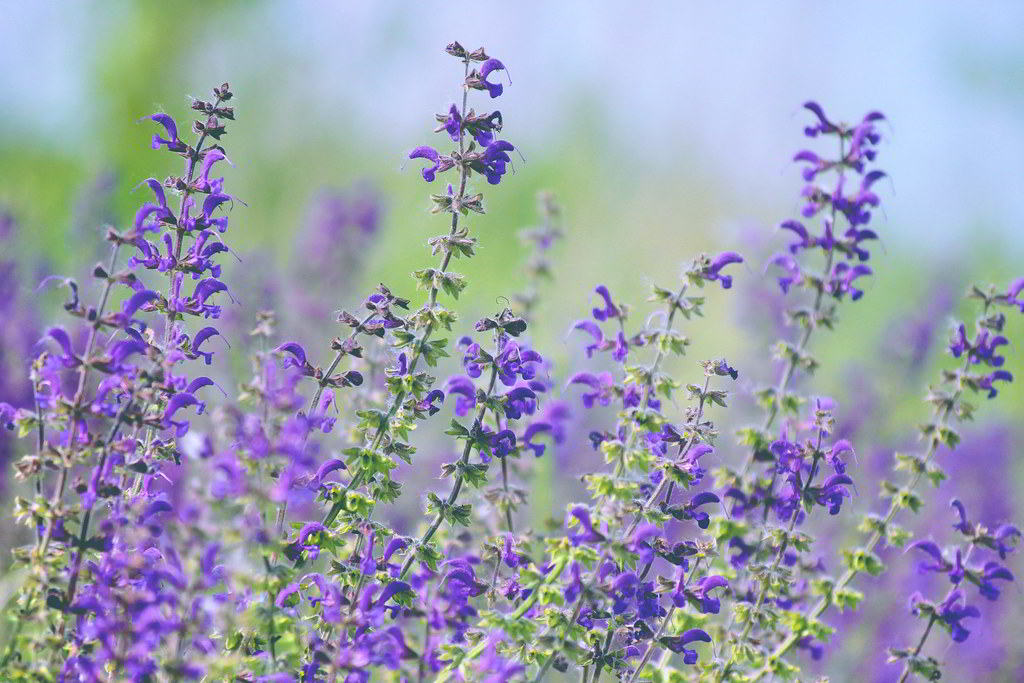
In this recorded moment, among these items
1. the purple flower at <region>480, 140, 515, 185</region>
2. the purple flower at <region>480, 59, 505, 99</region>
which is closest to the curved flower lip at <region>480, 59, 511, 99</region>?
the purple flower at <region>480, 59, 505, 99</region>

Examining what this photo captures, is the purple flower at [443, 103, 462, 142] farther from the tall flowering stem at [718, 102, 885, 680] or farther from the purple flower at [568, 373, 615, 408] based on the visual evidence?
the tall flowering stem at [718, 102, 885, 680]

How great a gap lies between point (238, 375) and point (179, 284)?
2219 millimetres

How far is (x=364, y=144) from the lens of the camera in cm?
1358

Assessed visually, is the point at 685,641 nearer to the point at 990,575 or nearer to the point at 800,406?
the point at 800,406

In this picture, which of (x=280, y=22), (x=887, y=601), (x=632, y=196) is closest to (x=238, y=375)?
(x=887, y=601)

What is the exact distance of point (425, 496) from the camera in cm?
268

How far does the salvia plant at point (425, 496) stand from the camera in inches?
80.9

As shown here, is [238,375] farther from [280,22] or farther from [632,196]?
[280,22]

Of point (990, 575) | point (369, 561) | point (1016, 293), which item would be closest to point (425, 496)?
point (369, 561)

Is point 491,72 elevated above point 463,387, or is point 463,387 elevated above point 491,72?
point 491,72

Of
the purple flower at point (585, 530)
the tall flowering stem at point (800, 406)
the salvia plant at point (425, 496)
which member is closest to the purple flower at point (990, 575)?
the salvia plant at point (425, 496)

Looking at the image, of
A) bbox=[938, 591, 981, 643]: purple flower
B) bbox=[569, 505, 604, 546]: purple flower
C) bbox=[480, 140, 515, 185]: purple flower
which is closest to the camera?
bbox=[569, 505, 604, 546]: purple flower

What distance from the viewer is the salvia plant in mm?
2055

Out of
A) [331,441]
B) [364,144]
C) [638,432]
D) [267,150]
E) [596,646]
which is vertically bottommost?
[596,646]
